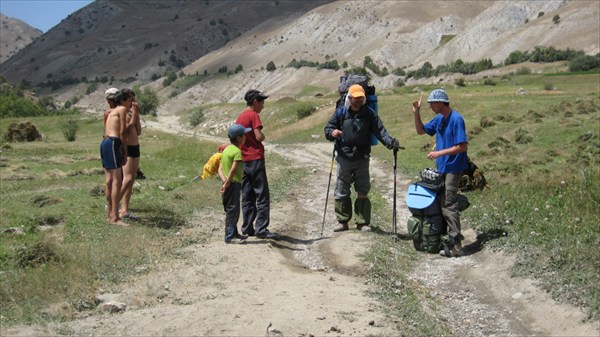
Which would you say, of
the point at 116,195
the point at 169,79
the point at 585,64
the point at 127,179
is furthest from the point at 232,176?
the point at 169,79

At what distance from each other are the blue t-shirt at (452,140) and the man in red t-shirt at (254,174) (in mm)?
3271

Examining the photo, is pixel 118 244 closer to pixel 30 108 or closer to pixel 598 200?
pixel 598 200

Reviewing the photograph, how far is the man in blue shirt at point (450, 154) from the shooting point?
1139cm

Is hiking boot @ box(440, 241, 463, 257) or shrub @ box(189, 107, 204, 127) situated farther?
shrub @ box(189, 107, 204, 127)

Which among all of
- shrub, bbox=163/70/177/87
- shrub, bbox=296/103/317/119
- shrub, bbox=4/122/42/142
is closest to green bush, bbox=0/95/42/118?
shrub, bbox=4/122/42/142

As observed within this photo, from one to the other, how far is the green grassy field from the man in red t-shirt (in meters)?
1.06

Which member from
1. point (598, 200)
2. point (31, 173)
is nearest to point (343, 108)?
point (598, 200)

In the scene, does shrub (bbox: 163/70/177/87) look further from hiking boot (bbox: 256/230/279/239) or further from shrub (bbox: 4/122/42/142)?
hiking boot (bbox: 256/230/279/239)

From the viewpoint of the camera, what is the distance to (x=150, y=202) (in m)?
16.1

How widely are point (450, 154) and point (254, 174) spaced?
371cm

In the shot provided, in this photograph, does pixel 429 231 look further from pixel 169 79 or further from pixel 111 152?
pixel 169 79

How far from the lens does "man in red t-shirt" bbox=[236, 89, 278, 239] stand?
488 inches

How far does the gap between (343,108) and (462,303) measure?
187 inches

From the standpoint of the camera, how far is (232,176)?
12086 millimetres
